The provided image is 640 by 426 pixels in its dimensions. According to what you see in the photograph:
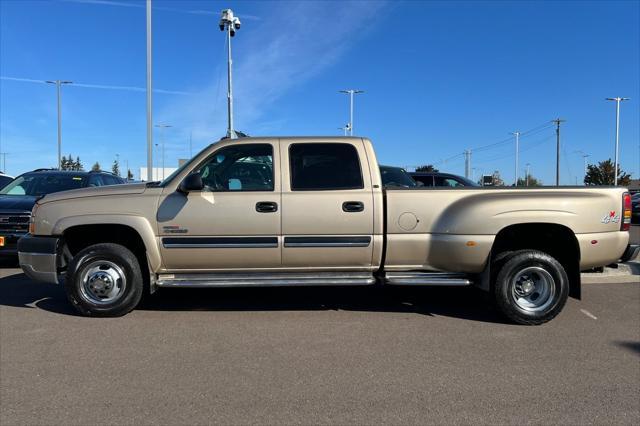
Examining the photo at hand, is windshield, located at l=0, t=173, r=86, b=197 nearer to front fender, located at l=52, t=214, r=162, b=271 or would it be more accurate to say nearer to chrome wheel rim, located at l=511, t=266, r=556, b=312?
front fender, located at l=52, t=214, r=162, b=271

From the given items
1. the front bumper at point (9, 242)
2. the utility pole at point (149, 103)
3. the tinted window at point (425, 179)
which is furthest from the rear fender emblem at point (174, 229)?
the tinted window at point (425, 179)

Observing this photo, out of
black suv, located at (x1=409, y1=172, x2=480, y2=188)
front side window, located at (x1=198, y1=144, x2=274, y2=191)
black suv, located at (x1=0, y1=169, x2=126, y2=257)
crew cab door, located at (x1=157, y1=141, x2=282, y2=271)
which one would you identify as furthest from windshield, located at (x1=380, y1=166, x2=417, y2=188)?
black suv, located at (x1=0, y1=169, x2=126, y2=257)

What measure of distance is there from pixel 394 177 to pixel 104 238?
5412mm

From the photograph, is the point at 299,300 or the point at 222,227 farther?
the point at 299,300

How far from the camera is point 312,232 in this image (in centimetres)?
511

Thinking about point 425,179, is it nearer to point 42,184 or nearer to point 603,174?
point 42,184

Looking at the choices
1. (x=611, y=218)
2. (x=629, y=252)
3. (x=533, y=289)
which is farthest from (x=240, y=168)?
(x=629, y=252)

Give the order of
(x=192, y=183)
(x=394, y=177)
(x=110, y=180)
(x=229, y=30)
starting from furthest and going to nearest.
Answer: (x=229, y=30) < (x=110, y=180) < (x=394, y=177) < (x=192, y=183)

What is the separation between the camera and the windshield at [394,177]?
8.84m

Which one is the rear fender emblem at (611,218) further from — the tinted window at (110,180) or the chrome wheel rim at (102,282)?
the tinted window at (110,180)

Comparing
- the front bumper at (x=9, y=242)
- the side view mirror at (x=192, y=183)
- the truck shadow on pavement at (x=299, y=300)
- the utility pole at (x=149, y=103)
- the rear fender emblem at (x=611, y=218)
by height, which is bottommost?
the truck shadow on pavement at (x=299, y=300)

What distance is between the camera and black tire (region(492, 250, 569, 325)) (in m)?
5.11

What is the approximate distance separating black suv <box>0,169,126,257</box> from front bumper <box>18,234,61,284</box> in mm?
2912

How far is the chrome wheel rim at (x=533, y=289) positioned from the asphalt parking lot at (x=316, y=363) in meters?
0.27
